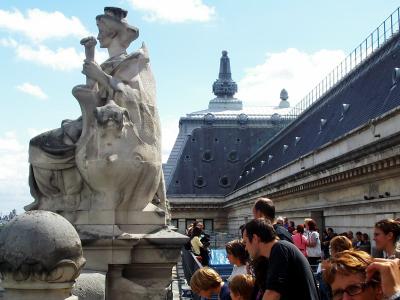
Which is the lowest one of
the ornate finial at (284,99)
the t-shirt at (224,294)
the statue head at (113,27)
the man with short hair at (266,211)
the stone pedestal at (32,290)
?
the t-shirt at (224,294)

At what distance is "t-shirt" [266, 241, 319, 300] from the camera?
532 cm

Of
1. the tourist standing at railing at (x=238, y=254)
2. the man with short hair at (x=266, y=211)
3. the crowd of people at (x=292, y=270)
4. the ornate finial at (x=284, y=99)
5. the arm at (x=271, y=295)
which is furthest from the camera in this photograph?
the ornate finial at (x=284, y=99)

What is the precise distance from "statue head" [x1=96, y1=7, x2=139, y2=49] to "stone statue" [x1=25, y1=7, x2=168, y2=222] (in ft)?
0.31

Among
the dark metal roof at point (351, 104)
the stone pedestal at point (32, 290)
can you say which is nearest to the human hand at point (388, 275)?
the stone pedestal at point (32, 290)

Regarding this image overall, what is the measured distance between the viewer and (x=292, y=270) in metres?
5.40

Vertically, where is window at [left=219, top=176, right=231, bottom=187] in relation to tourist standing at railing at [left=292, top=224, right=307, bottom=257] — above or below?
above

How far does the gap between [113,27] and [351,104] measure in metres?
28.8

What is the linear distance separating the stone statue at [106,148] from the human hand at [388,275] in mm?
4931

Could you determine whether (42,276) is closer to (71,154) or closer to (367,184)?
(71,154)

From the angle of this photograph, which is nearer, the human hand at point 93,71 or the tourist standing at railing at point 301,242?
the human hand at point 93,71

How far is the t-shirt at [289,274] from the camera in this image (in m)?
5.32

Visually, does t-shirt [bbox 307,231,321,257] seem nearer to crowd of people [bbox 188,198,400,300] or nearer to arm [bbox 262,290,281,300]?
crowd of people [bbox 188,198,400,300]

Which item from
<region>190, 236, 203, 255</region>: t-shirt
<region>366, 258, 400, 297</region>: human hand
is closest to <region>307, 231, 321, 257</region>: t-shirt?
<region>190, 236, 203, 255</region>: t-shirt

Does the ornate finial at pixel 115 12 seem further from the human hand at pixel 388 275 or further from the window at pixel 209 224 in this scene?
the window at pixel 209 224
